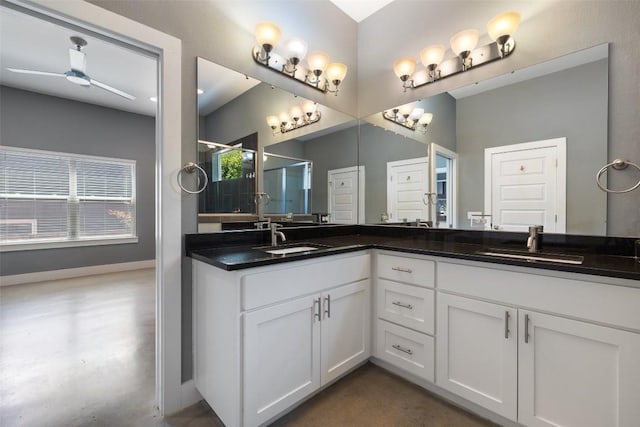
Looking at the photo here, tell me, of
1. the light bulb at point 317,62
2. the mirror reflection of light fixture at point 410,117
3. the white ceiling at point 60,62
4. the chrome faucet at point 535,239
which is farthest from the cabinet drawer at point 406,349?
the white ceiling at point 60,62

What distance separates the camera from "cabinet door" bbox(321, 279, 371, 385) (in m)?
1.54

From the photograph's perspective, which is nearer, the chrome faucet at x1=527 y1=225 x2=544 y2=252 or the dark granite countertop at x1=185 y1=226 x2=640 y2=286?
the dark granite countertop at x1=185 y1=226 x2=640 y2=286

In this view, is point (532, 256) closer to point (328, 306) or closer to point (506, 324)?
point (506, 324)

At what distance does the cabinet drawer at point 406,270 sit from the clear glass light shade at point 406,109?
1.30 metres

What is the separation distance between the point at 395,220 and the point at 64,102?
5407 millimetres

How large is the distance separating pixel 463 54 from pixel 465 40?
8cm

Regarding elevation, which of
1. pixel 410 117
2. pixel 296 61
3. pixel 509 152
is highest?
pixel 296 61

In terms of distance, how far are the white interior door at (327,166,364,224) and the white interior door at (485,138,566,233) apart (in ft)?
3.57

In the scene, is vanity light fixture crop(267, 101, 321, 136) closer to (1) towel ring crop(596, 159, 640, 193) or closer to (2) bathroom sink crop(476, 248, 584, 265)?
(2) bathroom sink crop(476, 248, 584, 265)

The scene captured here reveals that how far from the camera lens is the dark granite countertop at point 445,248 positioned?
1154 millimetres

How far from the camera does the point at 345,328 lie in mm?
1662

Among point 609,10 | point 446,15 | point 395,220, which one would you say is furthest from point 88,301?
point 609,10

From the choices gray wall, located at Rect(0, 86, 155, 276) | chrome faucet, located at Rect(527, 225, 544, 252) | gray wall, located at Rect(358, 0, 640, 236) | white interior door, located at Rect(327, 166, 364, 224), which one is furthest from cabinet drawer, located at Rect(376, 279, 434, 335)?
gray wall, located at Rect(0, 86, 155, 276)

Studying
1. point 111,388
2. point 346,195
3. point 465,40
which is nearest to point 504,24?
point 465,40
